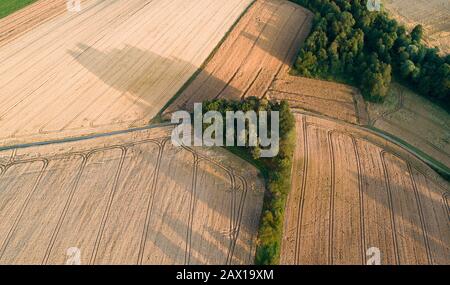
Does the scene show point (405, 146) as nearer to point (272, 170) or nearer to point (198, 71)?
point (272, 170)

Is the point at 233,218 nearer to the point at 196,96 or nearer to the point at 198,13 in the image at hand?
the point at 196,96

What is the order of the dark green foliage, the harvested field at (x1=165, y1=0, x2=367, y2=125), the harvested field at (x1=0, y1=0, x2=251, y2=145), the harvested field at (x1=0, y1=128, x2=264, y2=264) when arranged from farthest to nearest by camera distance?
1. the dark green foliage
2. the harvested field at (x1=165, y1=0, x2=367, y2=125)
3. the harvested field at (x1=0, y1=0, x2=251, y2=145)
4. the harvested field at (x1=0, y1=128, x2=264, y2=264)

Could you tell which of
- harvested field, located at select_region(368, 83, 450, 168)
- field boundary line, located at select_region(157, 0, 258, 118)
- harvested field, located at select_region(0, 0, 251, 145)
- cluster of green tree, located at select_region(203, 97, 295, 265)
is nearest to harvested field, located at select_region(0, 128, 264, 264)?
cluster of green tree, located at select_region(203, 97, 295, 265)

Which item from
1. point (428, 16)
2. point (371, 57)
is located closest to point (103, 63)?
point (371, 57)

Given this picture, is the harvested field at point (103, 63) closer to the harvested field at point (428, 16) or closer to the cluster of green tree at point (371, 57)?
the cluster of green tree at point (371, 57)

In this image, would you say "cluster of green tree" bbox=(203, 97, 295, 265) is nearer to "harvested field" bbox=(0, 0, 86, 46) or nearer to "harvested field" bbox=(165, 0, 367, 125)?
"harvested field" bbox=(165, 0, 367, 125)
